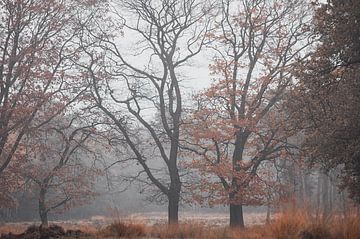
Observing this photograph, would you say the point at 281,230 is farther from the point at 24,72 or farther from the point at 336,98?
the point at 24,72

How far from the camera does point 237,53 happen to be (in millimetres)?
20312

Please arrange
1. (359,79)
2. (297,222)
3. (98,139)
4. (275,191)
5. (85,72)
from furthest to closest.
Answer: (98,139) < (85,72) < (275,191) < (359,79) < (297,222)

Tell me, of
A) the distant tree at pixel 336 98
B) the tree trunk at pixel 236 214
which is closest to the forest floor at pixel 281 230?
the distant tree at pixel 336 98

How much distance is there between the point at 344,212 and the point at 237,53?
1239cm

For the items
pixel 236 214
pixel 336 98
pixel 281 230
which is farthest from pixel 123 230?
pixel 236 214

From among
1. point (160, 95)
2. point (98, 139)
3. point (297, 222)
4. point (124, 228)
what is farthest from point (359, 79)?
point (98, 139)

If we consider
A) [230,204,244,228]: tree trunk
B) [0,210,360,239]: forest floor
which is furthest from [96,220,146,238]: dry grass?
[230,204,244,228]: tree trunk

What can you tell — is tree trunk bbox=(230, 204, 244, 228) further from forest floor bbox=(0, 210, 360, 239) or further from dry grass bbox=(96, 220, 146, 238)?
dry grass bbox=(96, 220, 146, 238)

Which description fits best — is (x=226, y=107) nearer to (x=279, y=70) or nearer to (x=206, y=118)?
(x=206, y=118)

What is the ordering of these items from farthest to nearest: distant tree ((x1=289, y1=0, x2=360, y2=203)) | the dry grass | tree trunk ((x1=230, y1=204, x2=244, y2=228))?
tree trunk ((x1=230, y1=204, x2=244, y2=228)) → the dry grass → distant tree ((x1=289, y1=0, x2=360, y2=203))

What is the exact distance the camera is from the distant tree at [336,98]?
10258 millimetres

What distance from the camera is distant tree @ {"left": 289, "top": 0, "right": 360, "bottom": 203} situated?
1026 cm

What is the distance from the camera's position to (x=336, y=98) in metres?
11.5

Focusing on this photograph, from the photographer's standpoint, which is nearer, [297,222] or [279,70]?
[297,222]
